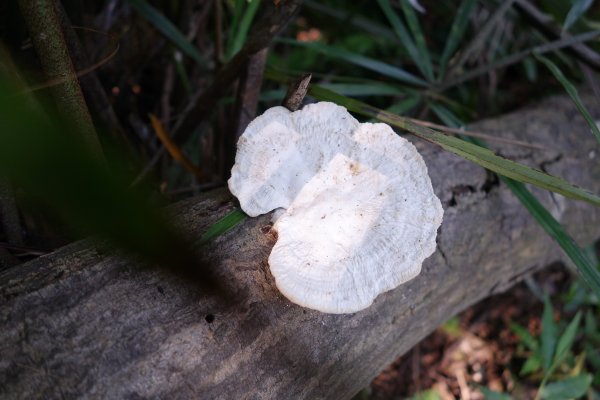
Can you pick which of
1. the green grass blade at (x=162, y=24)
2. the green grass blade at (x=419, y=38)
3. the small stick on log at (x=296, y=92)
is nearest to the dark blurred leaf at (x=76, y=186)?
the small stick on log at (x=296, y=92)

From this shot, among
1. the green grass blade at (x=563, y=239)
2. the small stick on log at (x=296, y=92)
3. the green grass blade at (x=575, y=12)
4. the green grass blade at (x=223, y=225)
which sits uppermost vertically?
the small stick on log at (x=296, y=92)

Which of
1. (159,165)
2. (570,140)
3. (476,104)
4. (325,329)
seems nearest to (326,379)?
(325,329)

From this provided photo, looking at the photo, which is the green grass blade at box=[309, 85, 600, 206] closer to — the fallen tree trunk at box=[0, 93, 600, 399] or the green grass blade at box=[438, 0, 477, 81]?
the fallen tree trunk at box=[0, 93, 600, 399]

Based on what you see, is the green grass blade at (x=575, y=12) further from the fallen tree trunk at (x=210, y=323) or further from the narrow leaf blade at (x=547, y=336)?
the narrow leaf blade at (x=547, y=336)

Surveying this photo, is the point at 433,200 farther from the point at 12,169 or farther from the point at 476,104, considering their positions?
the point at 476,104

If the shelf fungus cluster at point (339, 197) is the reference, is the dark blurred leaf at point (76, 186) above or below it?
above

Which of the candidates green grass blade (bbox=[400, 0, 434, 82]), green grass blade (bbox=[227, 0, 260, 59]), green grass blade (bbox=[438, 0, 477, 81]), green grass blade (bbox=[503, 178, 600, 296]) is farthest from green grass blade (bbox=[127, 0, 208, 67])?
green grass blade (bbox=[503, 178, 600, 296])
